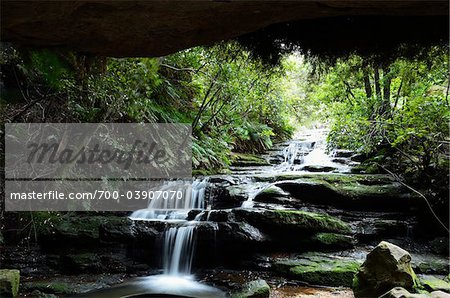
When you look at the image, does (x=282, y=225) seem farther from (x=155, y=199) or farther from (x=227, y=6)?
(x=227, y=6)

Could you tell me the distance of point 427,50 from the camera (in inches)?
134

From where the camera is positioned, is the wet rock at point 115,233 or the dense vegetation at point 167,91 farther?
the wet rock at point 115,233

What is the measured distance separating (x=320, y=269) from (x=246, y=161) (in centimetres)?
696

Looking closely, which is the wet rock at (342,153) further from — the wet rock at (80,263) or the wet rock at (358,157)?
the wet rock at (80,263)

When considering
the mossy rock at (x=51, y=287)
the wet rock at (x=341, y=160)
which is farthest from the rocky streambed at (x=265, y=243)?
the wet rock at (x=341, y=160)

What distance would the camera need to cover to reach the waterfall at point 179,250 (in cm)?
634

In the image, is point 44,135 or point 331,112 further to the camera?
point 331,112

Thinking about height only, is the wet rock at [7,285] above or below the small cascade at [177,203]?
below

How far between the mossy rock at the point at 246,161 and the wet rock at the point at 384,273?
741 centimetres

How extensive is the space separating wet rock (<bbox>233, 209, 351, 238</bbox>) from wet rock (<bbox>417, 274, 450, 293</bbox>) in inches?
67.2

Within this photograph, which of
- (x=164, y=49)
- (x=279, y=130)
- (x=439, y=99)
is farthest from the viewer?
(x=279, y=130)

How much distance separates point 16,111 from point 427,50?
646cm

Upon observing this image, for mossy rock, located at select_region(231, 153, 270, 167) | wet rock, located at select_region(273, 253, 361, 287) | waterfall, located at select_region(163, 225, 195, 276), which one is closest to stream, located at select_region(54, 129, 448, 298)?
waterfall, located at select_region(163, 225, 195, 276)

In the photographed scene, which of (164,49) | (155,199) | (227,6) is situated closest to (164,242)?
(155,199)
